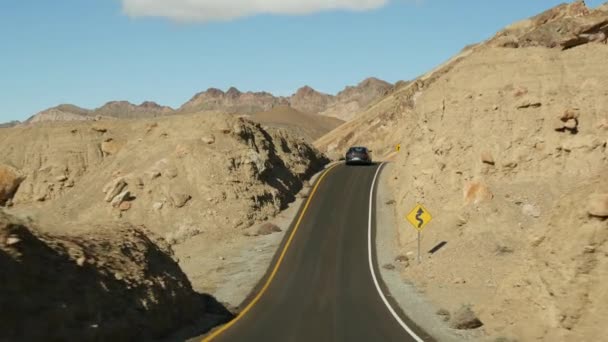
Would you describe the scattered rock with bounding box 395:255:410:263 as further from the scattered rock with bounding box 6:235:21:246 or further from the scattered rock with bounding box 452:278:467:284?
the scattered rock with bounding box 6:235:21:246

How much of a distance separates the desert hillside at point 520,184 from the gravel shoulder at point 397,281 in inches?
28.9

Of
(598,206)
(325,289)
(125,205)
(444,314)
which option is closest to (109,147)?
(125,205)

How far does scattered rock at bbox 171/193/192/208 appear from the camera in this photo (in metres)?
43.0

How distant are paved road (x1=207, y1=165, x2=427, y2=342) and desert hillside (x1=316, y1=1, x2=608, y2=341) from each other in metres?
2.97

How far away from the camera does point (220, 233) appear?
41.1 meters

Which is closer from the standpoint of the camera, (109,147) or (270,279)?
(270,279)

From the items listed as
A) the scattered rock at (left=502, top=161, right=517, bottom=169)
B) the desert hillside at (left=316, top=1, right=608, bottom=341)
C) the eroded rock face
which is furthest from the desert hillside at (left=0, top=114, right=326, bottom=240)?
the scattered rock at (left=502, top=161, right=517, bottom=169)

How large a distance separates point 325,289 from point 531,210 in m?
12.5

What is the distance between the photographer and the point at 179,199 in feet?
142

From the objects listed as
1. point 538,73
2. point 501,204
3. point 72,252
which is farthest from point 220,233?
point 72,252

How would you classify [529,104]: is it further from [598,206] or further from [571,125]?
[598,206]

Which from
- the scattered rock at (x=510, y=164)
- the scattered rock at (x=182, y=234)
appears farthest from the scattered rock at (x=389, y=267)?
the scattered rock at (x=182, y=234)

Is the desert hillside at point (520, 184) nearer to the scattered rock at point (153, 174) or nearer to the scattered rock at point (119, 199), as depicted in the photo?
the scattered rock at point (153, 174)

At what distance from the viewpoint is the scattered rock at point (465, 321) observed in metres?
18.8
